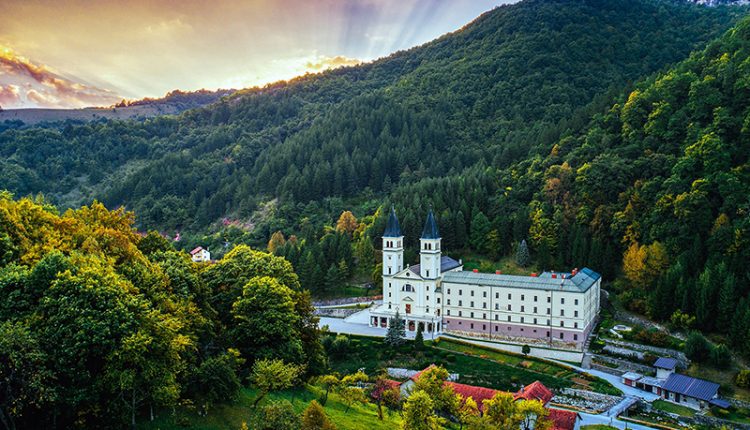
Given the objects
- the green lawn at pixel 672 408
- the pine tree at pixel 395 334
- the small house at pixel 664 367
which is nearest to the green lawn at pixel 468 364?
the pine tree at pixel 395 334

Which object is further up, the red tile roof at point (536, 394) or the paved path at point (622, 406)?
the red tile roof at point (536, 394)

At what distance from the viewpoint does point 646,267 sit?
64500mm

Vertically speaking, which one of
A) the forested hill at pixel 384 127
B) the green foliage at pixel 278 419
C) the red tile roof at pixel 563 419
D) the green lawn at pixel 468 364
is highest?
the forested hill at pixel 384 127

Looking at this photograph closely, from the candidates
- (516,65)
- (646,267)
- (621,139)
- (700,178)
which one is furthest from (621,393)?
(516,65)

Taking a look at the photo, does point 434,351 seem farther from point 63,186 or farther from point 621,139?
point 63,186

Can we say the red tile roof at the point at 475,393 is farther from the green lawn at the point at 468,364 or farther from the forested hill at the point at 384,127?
the forested hill at the point at 384,127

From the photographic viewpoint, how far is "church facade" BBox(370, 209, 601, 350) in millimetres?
60219

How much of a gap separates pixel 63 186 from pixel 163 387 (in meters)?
148

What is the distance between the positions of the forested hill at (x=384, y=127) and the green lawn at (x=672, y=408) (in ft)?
182

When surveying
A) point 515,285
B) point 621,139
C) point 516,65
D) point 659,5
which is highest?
point 659,5

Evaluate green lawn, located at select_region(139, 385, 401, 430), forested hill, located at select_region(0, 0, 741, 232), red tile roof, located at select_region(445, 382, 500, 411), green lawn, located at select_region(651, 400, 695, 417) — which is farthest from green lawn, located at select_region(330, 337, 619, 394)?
forested hill, located at select_region(0, 0, 741, 232)

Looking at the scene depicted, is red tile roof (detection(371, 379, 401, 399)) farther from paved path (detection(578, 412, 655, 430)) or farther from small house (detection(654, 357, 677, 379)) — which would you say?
small house (detection(654, 357, 677, 379))

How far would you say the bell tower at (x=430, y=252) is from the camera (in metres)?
66.1

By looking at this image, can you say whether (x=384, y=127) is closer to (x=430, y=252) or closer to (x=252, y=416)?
(x=430, y=252)
